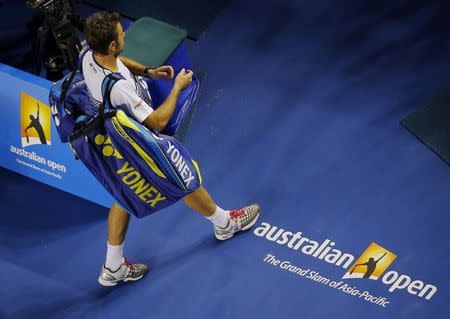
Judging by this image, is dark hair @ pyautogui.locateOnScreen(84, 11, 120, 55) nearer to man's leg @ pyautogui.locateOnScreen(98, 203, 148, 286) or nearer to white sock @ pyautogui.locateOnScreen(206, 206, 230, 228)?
man's leg @ pyautogui.locateOnScreen(98, 203, 148, 286)

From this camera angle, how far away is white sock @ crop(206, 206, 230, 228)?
187 inches

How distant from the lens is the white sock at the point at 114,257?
4586 millimetres

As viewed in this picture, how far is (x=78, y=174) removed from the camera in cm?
504

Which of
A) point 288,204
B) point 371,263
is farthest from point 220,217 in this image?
point 371,263

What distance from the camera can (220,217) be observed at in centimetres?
478

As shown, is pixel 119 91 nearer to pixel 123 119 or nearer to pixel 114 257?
pixel 123 119

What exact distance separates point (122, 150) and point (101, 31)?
574 millimetres

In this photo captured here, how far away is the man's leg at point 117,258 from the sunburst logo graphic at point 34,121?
0.66m

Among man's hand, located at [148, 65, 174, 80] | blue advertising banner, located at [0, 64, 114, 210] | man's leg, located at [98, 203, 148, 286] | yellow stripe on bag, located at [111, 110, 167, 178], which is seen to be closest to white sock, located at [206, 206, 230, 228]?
man's leg, located at [98, 203, 148, 286]

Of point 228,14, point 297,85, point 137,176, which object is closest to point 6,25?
point 228,14

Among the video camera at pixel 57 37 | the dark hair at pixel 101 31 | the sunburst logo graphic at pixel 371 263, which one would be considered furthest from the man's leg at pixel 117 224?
the sunburst logo graphic at pixel 371 263

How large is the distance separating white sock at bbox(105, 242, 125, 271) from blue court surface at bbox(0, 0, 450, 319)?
0.60 feet

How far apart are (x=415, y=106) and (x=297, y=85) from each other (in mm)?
818

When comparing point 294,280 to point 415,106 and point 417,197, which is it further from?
point 415,106
